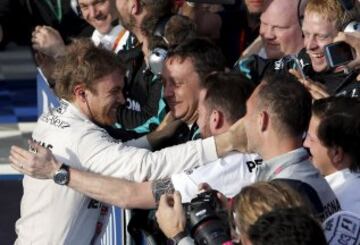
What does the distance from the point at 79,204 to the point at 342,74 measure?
1.81 metres

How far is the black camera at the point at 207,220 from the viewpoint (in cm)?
402

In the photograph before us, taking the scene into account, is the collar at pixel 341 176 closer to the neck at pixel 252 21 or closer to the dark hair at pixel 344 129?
the dark hair at pixel 344 129

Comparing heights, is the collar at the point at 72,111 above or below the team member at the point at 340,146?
below

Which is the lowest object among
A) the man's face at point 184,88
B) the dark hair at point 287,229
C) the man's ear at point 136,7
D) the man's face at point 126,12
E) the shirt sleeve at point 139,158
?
the man's face at point 126,12

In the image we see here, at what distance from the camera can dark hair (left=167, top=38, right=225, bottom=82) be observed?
227 inches

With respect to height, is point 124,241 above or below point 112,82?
below

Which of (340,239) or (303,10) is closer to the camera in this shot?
(340,239)

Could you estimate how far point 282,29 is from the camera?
678 centimetres

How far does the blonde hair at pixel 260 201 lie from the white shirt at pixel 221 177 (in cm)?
96

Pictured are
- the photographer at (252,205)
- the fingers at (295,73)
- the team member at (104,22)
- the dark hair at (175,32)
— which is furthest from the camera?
the team member at (104,22)

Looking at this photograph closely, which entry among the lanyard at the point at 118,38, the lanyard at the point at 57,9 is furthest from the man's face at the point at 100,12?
A: the lanyard at the point at 57,9

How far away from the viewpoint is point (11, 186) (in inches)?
375

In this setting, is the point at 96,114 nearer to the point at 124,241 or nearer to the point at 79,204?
the point at 79,204

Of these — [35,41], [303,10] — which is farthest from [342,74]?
[35,41]
